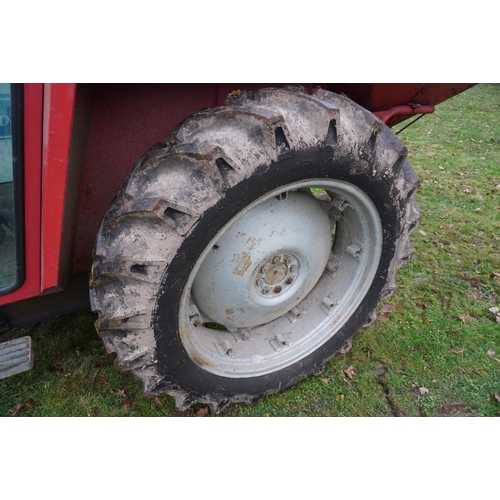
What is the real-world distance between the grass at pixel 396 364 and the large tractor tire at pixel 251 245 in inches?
10.0

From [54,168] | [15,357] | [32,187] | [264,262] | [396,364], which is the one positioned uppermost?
[54,168]

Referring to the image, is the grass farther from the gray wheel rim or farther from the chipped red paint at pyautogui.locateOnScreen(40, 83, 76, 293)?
the chipped red paint at pyautogui.locateOnScreen(40, 83, 76, 293)

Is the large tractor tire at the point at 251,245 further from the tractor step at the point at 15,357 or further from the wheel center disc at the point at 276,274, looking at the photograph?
the tractor step at the point at 15,357

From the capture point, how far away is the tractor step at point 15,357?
1924 millimetres

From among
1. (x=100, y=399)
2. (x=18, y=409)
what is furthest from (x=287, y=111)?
(x=18, y=409)

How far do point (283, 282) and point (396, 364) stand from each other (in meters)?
1.04

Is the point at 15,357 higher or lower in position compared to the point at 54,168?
lower

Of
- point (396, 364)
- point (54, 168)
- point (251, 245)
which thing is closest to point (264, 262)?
point (251, 245)

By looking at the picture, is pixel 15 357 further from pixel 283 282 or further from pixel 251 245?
pixel 283 282

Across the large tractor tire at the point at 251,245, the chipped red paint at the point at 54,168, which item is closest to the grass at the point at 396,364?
the large tractor tire at the point at 251,245

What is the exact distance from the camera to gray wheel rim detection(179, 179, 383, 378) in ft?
6.40

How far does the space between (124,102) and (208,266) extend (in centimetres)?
78

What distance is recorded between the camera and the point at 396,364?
267cm

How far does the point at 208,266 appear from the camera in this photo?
6.40 ft
